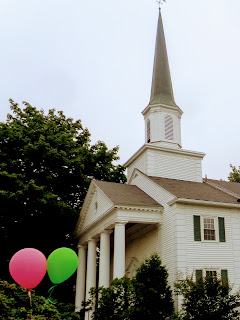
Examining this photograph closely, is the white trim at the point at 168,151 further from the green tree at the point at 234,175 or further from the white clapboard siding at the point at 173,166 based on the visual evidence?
the green tree at the point at 234,175

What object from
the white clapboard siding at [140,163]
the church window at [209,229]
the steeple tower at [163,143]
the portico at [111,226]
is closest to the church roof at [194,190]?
the steeple tower at [163,143]

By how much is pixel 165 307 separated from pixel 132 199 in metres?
6.09

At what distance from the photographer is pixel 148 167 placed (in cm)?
2412

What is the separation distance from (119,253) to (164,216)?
3179 mm

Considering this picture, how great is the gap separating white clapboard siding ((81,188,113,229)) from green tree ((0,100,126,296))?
1.64 metres

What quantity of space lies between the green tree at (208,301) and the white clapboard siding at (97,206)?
6628 millimetres

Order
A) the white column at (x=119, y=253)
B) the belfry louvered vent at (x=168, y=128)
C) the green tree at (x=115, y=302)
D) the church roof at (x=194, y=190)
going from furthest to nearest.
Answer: the belfry louvered vent at (x=168, y=128) → the church roof at (x=194, y=190) → the white column at (x=119, y=253) → the green tree at (x=115, y=302)

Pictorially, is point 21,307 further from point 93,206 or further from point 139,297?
point 93,206

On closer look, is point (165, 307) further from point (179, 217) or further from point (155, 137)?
point (155, 137)

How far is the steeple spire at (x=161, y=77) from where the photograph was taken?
1069 inches

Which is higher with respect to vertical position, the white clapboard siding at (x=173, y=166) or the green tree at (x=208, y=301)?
the white clapboard siding at (x=173, y=166)

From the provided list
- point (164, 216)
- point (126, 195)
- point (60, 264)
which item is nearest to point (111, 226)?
point (126, 195)

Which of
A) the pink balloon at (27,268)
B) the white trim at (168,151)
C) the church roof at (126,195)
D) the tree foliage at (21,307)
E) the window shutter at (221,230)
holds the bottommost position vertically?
the tree foliage at (21,307)

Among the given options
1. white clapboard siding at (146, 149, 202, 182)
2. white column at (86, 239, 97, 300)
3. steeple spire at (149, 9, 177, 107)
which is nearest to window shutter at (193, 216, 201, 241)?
white clapboard siding at (146, 149, 202, 182)
